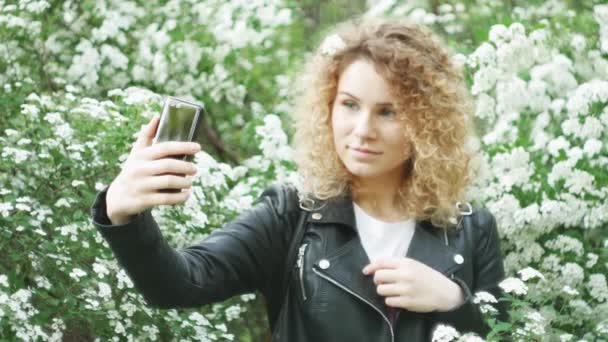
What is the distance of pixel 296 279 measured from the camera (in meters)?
2.69

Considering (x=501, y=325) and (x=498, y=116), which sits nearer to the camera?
(x=501, y=325)

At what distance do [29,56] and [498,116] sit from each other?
2.31 meters

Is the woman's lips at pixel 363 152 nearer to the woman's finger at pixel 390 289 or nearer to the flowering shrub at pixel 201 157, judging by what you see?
the woman's finger at pixel 390 289

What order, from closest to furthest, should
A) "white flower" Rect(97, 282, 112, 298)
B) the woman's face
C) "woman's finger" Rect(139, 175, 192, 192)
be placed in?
"woman's finger" Rect(139, 175, 192, 192)
the woman's face
"white flower" Rect(97, 282, 112, 298)

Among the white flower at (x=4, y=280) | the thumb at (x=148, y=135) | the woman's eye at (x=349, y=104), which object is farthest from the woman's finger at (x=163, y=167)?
the white flower at (x=4, y=280)

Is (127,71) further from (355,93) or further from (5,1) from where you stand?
(355,93)

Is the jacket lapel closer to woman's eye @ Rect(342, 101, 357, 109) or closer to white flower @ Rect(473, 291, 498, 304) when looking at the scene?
white flower @ Rect(473, 291, 498, 304)

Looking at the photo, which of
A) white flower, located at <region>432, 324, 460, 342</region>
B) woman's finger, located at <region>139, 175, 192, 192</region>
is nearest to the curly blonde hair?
white flower, located at <region>432, 324, 460, 342</region>

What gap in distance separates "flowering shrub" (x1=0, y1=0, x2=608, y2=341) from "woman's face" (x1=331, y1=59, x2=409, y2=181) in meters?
0.46

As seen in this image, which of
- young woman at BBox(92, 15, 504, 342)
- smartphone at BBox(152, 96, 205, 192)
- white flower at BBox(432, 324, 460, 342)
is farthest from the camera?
young woman at BBox(92, 15, 504, 342)

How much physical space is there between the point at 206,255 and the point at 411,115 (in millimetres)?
715

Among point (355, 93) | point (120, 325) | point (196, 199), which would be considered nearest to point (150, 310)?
point (120, 325)

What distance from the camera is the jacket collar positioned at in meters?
2.67

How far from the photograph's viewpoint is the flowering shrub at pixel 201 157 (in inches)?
134
